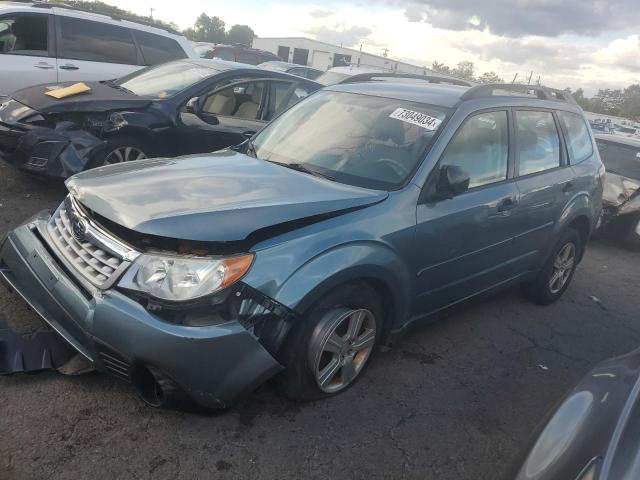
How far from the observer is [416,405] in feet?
9.85

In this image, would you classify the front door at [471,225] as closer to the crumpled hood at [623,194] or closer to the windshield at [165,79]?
the windshield at [165,79]

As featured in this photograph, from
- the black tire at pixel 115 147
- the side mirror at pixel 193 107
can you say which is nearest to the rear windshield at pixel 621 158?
the side mirror at pixel 193 107

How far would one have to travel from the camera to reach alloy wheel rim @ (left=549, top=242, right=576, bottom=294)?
4.60m

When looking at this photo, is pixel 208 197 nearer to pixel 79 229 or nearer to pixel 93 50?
pixel 79 229

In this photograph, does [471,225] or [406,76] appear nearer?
[471,225]

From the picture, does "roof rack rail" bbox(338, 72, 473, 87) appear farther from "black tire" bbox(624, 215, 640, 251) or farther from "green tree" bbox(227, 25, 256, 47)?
"green tree" bbox(227, 25, 256, 47)

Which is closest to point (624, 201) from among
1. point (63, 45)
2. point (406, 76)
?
point (406, 76)

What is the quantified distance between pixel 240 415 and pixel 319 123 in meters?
1.98

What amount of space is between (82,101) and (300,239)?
11.5 feet

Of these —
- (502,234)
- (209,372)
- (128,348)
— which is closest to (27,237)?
(128,348)

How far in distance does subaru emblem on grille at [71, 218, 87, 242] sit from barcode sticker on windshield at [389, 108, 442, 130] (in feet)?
6.42

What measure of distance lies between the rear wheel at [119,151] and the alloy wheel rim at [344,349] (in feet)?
10.2

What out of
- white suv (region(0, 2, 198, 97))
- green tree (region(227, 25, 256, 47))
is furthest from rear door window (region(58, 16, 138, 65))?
A: green tree (region(227, 25, 256, 47))

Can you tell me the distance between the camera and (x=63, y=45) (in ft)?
22.7
